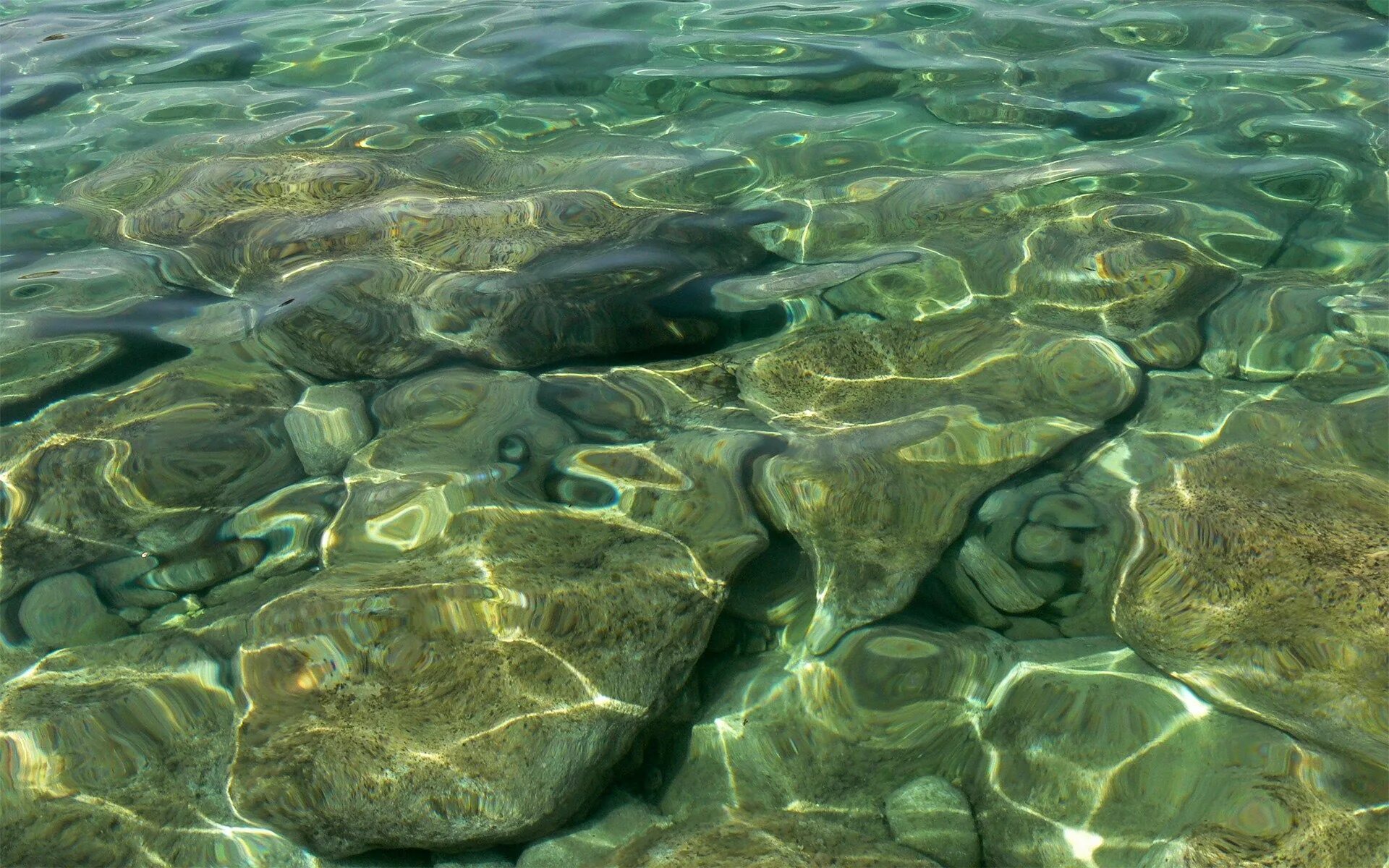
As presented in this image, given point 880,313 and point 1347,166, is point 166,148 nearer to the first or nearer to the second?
point 880,313

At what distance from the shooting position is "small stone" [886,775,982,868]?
7.95 ft

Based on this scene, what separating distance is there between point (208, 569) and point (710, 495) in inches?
58.9

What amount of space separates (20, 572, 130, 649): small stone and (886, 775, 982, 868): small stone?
2162 millimetres

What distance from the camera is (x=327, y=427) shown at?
136 inches

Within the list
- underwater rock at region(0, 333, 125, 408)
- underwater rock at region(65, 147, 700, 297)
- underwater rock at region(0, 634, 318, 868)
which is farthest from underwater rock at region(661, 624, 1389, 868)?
underwater rock at region(0, 333, 125, 408)

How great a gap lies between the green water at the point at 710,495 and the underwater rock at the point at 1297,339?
0.06 ft

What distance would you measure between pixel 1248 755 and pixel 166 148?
5.48m

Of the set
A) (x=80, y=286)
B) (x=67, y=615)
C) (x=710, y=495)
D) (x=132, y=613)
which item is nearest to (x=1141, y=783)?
(x=710, y=495)

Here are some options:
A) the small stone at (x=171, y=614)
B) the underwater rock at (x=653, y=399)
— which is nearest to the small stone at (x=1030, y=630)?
the underwater rock at (x=653, y=399)

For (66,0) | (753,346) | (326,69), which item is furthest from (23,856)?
(66,0)

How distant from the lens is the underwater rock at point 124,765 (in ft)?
7.83

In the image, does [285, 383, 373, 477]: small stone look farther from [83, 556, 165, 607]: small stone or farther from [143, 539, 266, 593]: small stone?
[83, 556, 165, 607]: small stone

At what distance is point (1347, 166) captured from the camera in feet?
15.6

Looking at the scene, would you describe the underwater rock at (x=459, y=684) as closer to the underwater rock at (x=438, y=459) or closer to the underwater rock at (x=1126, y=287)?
the underwater rock at (x=438, y=459)
